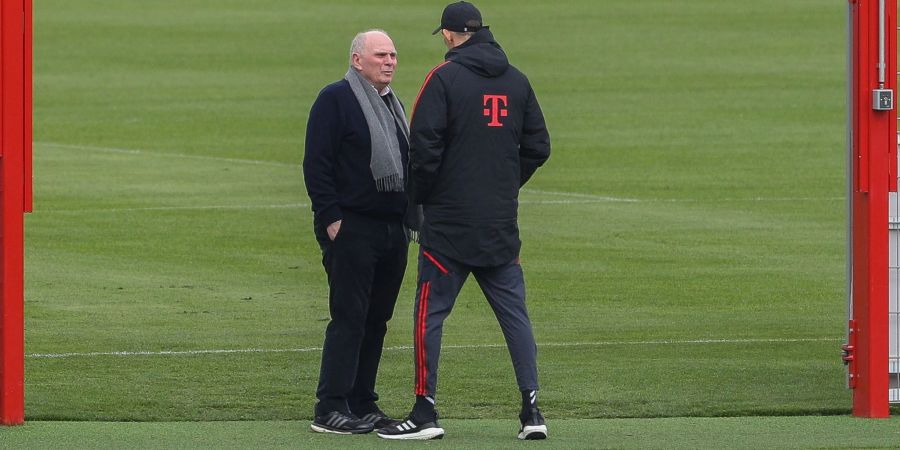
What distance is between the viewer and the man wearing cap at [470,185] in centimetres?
856

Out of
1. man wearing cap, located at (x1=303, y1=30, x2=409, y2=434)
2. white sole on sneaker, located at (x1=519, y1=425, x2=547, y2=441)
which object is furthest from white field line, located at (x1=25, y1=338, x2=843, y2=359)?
white sole on sneaker, located at (x1=519, y1=425, x2=547, y2=441)

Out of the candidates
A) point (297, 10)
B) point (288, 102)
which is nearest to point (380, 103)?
point (288, 102)

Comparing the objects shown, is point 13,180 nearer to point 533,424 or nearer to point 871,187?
point 533,424

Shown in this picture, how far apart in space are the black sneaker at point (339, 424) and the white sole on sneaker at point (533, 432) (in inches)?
30.1

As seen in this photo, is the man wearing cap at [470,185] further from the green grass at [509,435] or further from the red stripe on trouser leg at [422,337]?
the green grass at [509,435]

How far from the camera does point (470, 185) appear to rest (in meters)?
8.62

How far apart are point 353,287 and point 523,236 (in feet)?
28.9

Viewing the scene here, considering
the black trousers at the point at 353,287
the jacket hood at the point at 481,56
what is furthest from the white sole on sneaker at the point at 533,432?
the jacket hood at the point at 481,56

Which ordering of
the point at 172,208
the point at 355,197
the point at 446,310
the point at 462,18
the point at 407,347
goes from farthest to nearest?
1. the point at 172,208
2. the point at 407,347
3. the point at 355,197
4. the point at 446,310
5. the point at 462,18

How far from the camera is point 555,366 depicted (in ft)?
36.5

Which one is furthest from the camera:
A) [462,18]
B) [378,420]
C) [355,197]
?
[378,420]

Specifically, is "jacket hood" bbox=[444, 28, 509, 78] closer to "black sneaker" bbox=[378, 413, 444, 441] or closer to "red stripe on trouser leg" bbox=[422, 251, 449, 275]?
"red stripe on trouser leg" bbox=[422, 251, 449, 275]

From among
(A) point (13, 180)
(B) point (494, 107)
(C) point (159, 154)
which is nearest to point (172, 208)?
(C) point (159, 154)

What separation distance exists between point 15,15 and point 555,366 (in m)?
3.86
